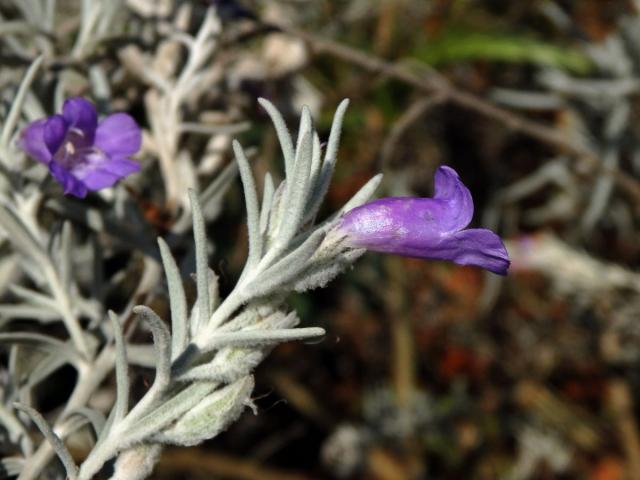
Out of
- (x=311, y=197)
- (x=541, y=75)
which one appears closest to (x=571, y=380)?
(x=541, y=75)

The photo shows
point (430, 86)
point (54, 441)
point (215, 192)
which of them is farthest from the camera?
point (430, 86)

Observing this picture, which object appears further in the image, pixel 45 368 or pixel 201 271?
pixel 45 368

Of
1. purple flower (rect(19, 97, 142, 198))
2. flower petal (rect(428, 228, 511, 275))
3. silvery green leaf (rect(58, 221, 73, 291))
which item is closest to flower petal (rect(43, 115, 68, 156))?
purple flower (rect(19, 97, 142, 198))

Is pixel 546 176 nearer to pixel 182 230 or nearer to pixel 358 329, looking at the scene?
pixel 358 329

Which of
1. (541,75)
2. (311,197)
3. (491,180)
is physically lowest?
(491,180)

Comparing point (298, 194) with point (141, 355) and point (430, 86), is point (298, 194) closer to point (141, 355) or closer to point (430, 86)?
point (141, 355)

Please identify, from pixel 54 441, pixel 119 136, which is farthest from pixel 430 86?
pixel 54 441

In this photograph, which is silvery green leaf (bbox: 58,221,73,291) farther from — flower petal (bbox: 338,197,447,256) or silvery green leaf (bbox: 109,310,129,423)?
flower petal (bbox: 338,197,447,256)

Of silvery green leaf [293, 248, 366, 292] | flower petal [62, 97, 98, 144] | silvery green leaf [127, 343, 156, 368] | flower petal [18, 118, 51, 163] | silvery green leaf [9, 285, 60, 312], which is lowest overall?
silvery green leaf [127, 343, 156, 368]
